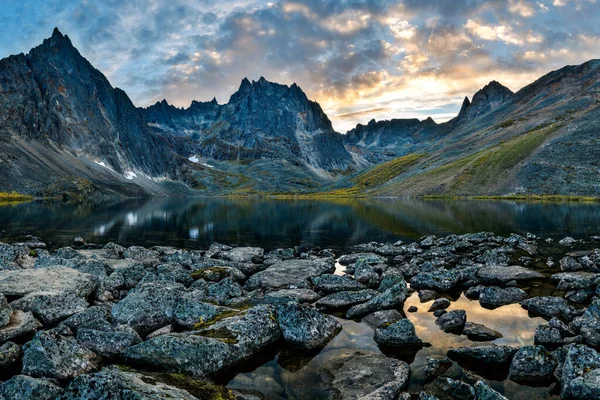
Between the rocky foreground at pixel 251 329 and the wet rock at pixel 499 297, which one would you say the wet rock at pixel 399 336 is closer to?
the rocky foreground at pixel 251 329

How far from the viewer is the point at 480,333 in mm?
15984

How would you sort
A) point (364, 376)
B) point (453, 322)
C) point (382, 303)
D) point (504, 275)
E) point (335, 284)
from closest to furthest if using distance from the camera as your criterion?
point (364, 376), point (453, 322), point (382, 303), point (335, 284), point (504, 275)

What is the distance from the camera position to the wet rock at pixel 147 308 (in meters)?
17.1

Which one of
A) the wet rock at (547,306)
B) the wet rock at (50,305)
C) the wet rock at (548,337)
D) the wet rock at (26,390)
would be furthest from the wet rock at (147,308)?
the wet rock at (547,306)

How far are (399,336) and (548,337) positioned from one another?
5.90 meters

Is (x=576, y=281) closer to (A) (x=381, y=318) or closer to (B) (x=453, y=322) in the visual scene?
(B) (x=453, y=322)

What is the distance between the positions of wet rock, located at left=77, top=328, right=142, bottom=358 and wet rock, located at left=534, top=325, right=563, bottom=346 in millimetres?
16187

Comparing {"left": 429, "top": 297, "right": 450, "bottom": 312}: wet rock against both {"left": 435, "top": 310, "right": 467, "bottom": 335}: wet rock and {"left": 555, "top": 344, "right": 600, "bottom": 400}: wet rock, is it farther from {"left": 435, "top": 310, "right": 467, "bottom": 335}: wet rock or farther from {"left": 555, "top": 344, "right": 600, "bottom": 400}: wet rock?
{"left": 555, "top": 344, "right": 600, "bottom": 400}: wet rock

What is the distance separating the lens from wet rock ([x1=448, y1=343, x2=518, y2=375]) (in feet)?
43.3

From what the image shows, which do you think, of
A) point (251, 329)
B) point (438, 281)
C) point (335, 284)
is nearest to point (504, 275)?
point (438, 281)

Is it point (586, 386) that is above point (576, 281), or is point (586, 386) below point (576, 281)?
above

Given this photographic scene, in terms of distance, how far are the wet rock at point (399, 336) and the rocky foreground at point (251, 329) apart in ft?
0.14

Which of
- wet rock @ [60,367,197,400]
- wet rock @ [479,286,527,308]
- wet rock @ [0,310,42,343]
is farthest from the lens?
wet rock @ [479,286,527,308]

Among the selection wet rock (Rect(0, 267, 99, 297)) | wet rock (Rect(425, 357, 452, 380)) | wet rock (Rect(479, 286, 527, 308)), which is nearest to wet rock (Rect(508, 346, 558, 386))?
wet rock (Rect(425, 357, 452, 380))
